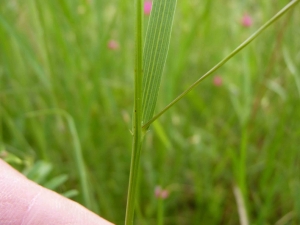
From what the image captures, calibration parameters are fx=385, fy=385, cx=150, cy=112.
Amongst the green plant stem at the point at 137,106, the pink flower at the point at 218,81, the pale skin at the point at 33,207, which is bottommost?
the pale skin at the point at 33,207

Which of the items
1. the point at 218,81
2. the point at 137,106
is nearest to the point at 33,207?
the point at 137,106

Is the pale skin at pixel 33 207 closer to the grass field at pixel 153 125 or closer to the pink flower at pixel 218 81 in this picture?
the grass field at pixel 153 125

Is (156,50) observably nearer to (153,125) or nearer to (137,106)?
(137,106)

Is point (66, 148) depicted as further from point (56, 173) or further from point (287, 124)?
point (287, 124)

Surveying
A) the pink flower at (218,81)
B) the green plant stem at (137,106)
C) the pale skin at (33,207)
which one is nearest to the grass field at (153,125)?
the pink flower at (218,81)

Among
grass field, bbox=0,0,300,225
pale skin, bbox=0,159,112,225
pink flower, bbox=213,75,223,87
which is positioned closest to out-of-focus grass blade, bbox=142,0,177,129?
pale skin, bbox=0,159,112,225

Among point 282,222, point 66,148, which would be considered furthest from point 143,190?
point 282,222

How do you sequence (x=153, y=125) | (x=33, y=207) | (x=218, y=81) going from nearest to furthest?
(x=33, y=207)
(x=153, y=125)
(x=218, y=81)
